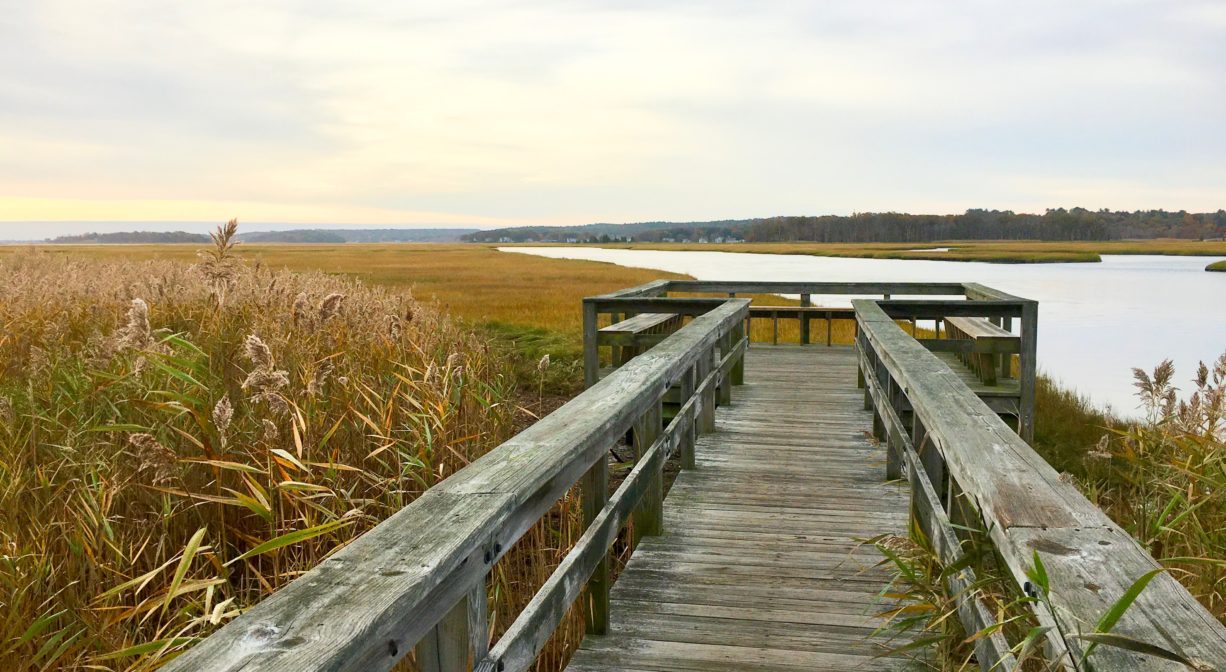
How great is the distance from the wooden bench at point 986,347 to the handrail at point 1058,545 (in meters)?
5.08

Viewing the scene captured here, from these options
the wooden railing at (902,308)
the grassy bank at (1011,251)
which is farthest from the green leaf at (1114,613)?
the grassy bank at (1011,251)

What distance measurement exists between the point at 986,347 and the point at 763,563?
16.0ft

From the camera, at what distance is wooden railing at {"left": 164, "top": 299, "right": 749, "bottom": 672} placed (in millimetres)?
1362

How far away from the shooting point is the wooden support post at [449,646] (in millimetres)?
1870

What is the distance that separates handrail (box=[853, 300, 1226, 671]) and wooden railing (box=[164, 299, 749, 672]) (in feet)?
3.58

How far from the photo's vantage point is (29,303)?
8.77 meters

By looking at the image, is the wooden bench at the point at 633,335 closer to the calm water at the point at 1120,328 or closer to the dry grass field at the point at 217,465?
the dry grass field at the point at 217,465

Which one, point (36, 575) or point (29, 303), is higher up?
point (29, 303)

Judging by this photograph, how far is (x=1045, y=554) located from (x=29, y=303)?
9632 millimetres

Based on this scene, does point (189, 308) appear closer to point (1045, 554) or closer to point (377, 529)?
point (377, 529)

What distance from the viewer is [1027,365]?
7.90 metres

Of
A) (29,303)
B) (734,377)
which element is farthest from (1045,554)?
(29,303)

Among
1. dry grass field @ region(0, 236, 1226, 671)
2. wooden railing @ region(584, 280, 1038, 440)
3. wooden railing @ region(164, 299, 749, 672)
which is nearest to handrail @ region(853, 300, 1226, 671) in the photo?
dry grass field @ region(0, 236, 1226, 671)

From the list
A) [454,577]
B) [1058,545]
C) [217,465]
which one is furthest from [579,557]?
[217,465]
